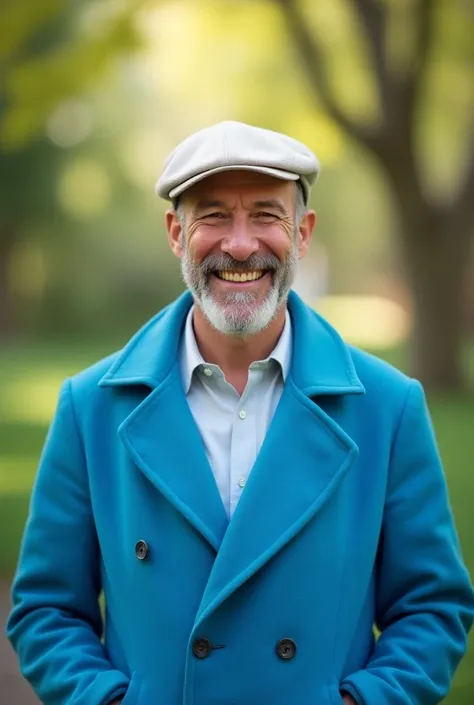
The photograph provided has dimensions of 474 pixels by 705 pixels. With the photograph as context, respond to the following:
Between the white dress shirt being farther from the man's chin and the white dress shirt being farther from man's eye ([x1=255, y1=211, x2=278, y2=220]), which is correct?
man's eye ([x1=255, y1=211, x2=278, y2=220])

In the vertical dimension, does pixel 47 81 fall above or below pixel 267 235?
above

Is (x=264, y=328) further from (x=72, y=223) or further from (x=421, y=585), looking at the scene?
(x=72, y=223)

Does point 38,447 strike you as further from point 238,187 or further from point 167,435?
point 238,187

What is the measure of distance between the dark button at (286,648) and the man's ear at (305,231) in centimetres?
105

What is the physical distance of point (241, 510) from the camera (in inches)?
104

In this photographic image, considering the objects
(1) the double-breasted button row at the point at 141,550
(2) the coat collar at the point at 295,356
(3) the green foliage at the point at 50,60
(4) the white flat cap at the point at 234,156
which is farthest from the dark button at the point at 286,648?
(3) the green foliage at the point at 50,60

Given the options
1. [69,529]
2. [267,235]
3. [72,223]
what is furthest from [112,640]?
[72,223]

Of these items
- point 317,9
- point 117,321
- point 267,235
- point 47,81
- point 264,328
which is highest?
point 317,9

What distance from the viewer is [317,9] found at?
18531 millimetres

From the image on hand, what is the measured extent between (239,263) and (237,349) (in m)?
0.26

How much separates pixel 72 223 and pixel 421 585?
29.3 meters

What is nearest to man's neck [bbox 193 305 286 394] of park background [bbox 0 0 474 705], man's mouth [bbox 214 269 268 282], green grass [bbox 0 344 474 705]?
man's mouth [bbox 214 269 268 282]

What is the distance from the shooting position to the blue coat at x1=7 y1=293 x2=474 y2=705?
8.70 ft

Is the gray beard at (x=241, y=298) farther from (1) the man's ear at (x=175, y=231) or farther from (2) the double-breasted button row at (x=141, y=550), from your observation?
(2) the double-breasted button row at (x=141, y=550)
